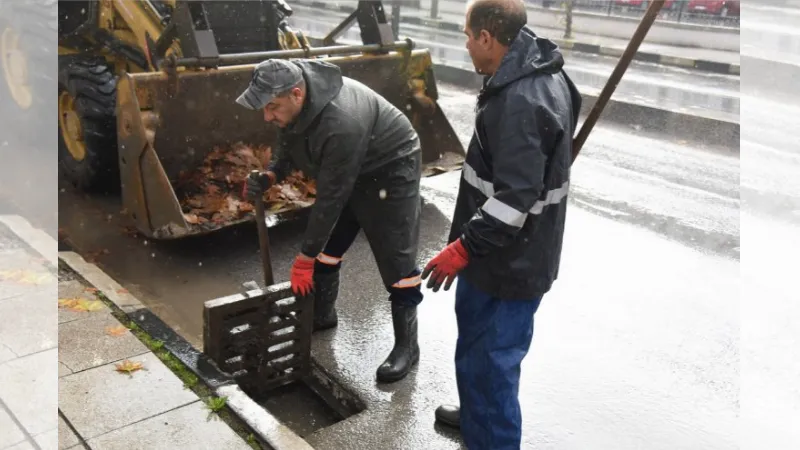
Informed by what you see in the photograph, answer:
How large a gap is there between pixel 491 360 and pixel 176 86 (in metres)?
3.28

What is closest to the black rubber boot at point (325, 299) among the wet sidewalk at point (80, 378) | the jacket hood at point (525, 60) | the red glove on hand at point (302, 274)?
the red glove on hand at point (302, 274)

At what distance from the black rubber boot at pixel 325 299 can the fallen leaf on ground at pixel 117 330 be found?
3.57 feet

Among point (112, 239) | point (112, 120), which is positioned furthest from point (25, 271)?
point (112, 120)

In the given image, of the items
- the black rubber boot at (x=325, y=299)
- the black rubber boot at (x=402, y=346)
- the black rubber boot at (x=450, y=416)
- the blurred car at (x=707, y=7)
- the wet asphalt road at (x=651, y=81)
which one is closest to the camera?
the black rubber boot at (x=450, y=416)

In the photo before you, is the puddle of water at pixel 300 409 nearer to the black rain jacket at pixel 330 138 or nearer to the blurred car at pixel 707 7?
the black rain jacket at pixel 330 138

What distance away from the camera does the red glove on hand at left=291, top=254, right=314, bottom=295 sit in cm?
353

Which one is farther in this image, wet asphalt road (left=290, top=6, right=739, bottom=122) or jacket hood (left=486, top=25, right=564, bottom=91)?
wet asphalt road (left=290, top=6, right=739, bottom=122)

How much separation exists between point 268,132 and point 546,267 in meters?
3.56

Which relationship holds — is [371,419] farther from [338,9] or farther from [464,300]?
[338,9]

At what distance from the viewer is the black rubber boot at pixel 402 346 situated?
385 cm

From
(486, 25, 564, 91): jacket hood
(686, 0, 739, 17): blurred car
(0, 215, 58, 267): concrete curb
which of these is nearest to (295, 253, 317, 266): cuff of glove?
(486, 25, 564, 91): jacket hood

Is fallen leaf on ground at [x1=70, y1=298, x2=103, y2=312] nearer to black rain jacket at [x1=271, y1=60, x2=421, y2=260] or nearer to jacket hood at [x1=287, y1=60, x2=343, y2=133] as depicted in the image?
black rain jacket at [x1=271, y1=60, x2=421, y2=260]

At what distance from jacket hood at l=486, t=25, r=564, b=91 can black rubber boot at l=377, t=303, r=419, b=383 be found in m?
1.67

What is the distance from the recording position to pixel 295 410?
3.75m
